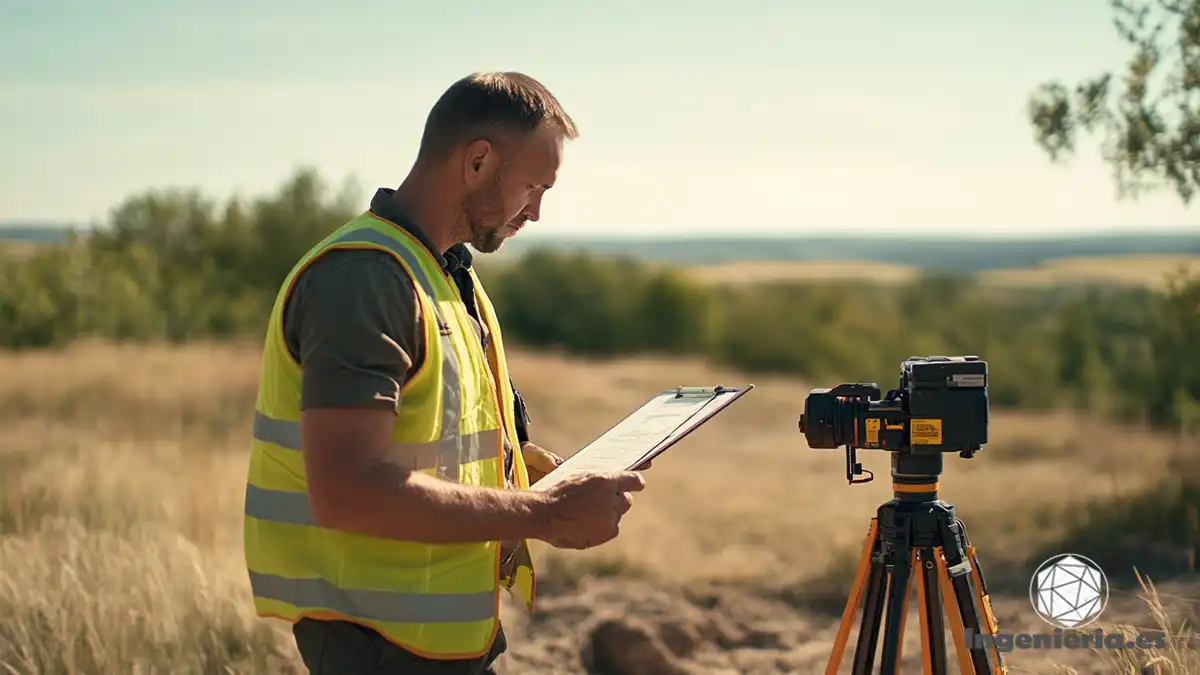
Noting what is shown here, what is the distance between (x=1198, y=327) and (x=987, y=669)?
710cm

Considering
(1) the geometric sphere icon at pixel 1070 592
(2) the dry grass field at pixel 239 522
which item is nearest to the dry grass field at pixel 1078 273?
(2) the dry grass field at pixel 239 522

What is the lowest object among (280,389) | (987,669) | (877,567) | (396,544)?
(987,669)

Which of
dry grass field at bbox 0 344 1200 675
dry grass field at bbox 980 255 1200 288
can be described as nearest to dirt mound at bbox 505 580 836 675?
dry grass field at bbox 0 344 1200 675

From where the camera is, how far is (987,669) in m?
3.11

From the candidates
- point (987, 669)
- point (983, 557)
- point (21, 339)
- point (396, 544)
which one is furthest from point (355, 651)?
point (21, 339)

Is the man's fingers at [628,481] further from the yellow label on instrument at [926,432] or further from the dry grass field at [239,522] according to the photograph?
the dry grass field at [239,522]

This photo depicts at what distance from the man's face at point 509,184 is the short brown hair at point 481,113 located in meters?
0.03

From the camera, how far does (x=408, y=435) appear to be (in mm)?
2346

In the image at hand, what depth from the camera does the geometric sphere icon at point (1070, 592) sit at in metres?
5.79

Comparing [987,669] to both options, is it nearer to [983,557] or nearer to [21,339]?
[983,557]

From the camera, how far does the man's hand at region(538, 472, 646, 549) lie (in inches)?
95.0

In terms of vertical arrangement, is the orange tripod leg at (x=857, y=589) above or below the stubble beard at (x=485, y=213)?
below

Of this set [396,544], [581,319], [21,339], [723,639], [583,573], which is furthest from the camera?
[581,319]

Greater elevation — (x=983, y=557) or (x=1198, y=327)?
(x=1198, y=327)
